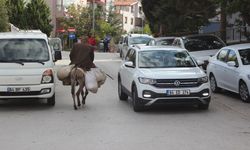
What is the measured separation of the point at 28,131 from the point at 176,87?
11.9 ft

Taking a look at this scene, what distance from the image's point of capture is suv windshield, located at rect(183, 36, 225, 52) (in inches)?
839

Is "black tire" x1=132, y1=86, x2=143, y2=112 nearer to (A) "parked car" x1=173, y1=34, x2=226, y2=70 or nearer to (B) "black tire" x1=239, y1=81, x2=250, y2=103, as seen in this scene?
(B) "black tire" x1=239, y1=81, x2=250, y2=103

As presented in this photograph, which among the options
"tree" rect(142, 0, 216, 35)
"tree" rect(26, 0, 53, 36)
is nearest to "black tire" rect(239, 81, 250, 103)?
"tree" rect(142, 0, 216, 35)

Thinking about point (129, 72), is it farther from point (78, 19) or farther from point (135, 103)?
point (78, 19)

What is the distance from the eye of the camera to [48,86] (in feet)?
42.4

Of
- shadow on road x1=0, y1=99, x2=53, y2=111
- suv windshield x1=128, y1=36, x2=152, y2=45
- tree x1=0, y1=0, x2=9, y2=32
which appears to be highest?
tree x1=0, y1=0, x2=9, y2=32

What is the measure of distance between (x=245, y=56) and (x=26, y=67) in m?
6.02

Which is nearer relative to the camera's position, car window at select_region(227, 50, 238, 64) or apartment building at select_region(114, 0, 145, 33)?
car window at select_region(227, 50, 238, 64)

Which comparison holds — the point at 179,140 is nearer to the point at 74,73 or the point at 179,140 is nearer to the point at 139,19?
the point at 74,73

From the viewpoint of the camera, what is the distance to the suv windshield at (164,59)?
1309cm

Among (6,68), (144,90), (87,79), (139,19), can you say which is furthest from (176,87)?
(139,19)

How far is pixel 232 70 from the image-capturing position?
48.5 feet

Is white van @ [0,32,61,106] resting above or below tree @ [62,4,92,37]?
below

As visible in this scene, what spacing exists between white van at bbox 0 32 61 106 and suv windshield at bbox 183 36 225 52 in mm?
8781
